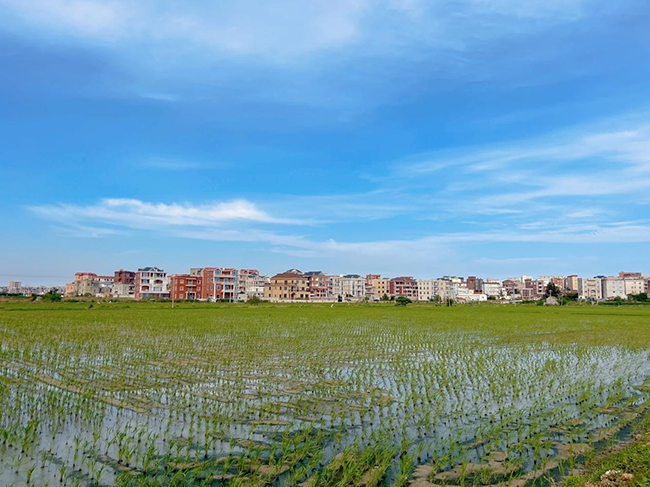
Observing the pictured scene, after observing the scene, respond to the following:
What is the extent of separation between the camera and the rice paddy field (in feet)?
17.4

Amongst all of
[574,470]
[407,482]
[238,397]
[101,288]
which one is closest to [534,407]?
[574,470]

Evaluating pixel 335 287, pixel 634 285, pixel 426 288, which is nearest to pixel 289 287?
pixel 335 287

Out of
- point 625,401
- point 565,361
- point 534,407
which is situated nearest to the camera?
point 534,407

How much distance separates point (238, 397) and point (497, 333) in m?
18.0

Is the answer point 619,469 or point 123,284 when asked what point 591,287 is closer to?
point 123,284

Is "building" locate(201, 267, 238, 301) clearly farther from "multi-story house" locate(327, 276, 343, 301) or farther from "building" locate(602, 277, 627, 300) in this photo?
"building" locate(602, 277, 627, 300)

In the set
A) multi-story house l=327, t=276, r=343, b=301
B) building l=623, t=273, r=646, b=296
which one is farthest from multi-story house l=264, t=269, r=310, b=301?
building l=623, t=273, r=646, b=296

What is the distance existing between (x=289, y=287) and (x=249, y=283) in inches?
1123

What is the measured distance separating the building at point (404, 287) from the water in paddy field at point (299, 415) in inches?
4423

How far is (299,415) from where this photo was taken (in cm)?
767

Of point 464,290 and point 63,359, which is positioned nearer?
point 63,359

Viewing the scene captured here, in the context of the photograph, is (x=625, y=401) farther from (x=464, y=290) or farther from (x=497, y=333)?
(x=464, y=290)

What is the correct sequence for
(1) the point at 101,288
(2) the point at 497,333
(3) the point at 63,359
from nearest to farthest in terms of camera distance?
(3) the point at 63,359 < (2) the point at 497,333 < (1) the point at 101,288

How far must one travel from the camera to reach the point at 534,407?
8.52 m
